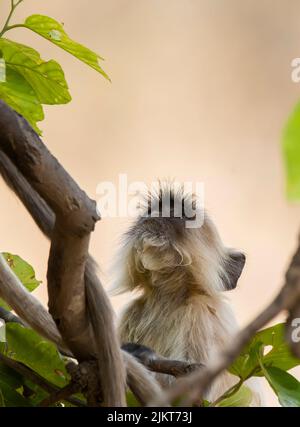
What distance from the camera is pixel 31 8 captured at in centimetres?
498

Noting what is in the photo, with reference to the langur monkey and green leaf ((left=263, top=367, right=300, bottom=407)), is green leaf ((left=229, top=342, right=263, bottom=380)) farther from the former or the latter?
the langur monkey

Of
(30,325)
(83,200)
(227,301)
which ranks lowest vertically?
(227,301)

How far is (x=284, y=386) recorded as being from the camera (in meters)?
1.17

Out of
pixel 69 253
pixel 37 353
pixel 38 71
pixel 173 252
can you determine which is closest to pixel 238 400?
→ pixel 37 353

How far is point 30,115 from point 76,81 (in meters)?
3.72

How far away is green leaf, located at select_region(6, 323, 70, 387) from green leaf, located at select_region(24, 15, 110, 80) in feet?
1.33

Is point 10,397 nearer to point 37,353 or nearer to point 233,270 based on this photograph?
point 37,353

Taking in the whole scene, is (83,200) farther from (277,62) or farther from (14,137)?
(277,62)

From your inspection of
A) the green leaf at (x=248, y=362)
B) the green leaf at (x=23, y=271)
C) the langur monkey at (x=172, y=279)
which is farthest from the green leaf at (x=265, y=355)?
the langur monkey at (x=172, y=279)

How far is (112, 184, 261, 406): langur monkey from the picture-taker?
2.01m

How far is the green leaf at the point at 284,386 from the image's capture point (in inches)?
44.9

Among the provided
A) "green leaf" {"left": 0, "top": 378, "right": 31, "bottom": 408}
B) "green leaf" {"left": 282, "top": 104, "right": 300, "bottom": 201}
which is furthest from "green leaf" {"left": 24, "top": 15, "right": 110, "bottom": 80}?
"green leaf" {"left": 282, "top": 104, "right": 300, "bottom": 201}

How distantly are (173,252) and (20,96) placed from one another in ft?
2.64
